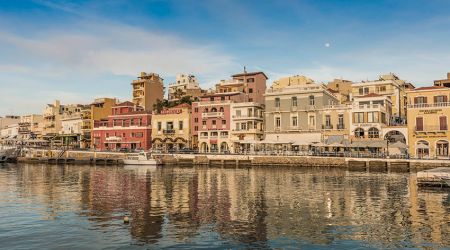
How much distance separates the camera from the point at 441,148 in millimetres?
65250

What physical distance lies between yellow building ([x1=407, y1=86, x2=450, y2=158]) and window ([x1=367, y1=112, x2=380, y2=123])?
5.21m

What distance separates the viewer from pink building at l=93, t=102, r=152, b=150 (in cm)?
9825

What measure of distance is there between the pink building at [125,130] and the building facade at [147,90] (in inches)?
391

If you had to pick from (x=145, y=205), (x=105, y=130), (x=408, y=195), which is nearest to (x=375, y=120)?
(x=408, y=195)

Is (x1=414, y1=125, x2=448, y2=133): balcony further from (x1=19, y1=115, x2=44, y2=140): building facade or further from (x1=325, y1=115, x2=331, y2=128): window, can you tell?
(x1=19, y1=115, x2=44, y2=140): building facade

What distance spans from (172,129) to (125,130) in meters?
14.6

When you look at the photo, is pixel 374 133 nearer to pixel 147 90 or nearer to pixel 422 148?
pixel 422 148

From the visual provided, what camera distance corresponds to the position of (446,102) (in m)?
64.7

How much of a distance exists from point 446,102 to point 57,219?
6278 cm

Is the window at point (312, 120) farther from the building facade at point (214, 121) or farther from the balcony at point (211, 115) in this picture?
the balcony at point (211, 115)

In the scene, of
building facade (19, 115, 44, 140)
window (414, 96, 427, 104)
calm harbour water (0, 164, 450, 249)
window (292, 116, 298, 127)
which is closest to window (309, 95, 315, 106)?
window (292, 116, 298, 127)

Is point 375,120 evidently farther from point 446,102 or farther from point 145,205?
point 145,205

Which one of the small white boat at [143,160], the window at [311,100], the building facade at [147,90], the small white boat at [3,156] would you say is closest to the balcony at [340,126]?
the window at [311,100]

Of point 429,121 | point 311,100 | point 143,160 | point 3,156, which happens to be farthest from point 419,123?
point 3,156
